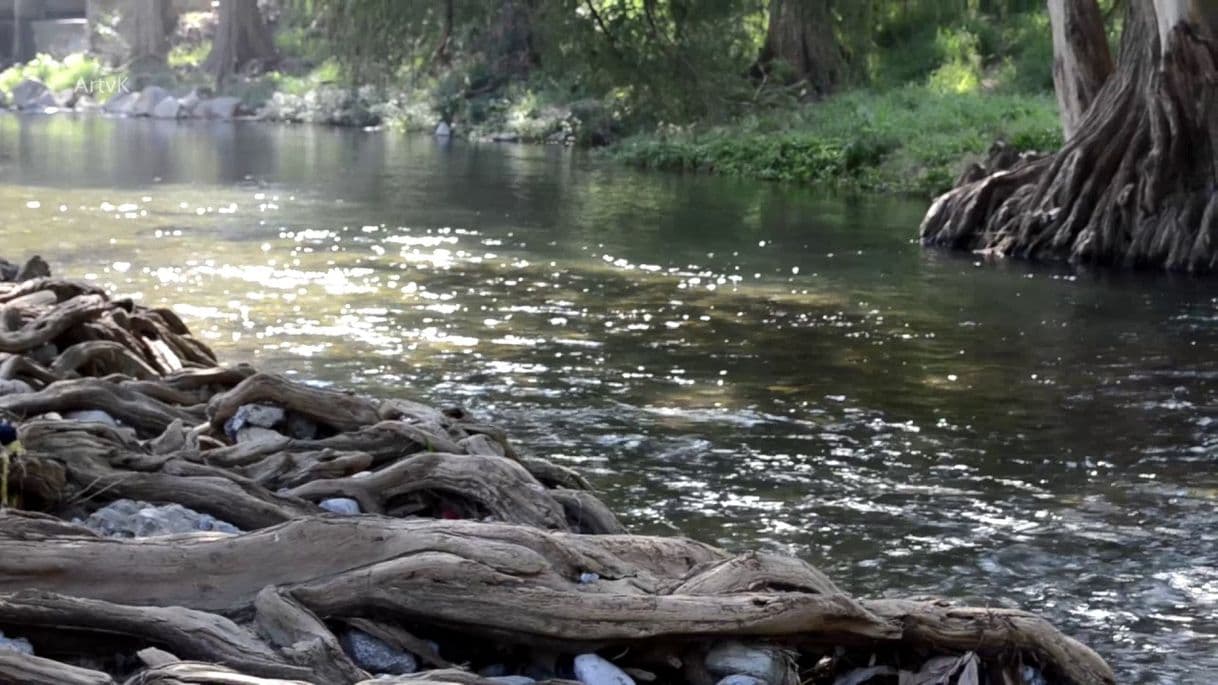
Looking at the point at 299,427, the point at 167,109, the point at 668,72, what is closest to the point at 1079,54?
the point at 668,72

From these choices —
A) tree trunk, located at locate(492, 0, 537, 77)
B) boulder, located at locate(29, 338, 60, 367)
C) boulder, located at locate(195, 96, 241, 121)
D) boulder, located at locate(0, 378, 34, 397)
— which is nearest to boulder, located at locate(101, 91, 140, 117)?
boulder, located at locate(195, 96, 241, 121)

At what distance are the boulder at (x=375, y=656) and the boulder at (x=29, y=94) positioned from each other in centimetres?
5993

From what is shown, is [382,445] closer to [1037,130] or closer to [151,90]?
[1037,130]

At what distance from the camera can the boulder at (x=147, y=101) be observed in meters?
59.6

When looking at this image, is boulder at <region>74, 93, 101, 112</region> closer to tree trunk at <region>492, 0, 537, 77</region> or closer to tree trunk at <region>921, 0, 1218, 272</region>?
tree trunk at <region>492, 0, 537, 77</region>

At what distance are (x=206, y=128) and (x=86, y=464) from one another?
46.4m

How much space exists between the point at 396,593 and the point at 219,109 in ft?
180

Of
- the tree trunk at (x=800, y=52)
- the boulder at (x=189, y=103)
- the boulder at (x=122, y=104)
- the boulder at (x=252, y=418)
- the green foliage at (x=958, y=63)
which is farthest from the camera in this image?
the boulder at (x=122, y=104)

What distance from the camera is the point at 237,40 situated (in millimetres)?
64750

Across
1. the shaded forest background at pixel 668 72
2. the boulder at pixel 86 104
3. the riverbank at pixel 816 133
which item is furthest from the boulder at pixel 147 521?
the boulder at pixel 86 104

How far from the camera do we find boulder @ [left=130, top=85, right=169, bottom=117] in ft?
196

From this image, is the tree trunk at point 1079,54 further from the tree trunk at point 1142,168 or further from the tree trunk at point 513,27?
the tree trunk at point 513,27

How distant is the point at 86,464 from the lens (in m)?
7.45

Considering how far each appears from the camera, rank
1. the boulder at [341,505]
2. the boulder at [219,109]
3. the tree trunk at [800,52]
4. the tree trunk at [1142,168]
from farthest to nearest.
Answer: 1. the boulder at [219,109]
2. the tree trunk at [800,52]
3. the tree trunk at [1142,168]
4. the boulder at [341,505]
